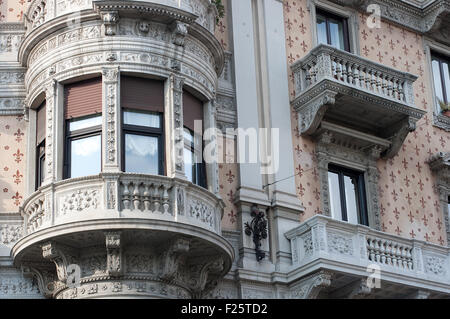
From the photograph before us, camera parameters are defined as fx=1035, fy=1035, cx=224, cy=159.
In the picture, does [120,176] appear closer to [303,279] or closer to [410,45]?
[303,279]

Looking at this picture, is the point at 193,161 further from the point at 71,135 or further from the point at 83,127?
the point at 71,135

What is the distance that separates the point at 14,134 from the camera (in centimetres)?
2370

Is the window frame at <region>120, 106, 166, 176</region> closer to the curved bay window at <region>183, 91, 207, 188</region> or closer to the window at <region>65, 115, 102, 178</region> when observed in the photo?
the window at <region>65, 115, 102, 178</region>

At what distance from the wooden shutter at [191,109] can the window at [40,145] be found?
320cm

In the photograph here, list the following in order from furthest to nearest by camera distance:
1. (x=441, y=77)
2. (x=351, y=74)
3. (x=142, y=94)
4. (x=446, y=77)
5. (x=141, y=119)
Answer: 1. (x=446, y=77)
2. (x=441, y=77)
3. (x=351, y=74)
4. (x=142, y=94)
5. (x=141, y=119)

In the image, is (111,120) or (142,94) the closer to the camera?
(111,120)

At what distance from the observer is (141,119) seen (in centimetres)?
2284

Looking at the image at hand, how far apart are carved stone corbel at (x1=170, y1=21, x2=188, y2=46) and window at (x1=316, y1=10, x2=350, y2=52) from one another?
6252mm

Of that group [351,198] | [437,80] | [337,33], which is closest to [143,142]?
[351,198]

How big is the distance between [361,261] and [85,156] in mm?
6707

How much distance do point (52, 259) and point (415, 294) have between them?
28.7 feet

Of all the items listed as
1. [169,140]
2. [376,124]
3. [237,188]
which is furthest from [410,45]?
[169,140]

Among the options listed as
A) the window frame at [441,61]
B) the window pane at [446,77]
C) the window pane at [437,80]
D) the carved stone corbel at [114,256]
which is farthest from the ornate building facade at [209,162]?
the window pane at [446,77]

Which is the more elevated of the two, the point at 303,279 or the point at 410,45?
the point at 410,45
